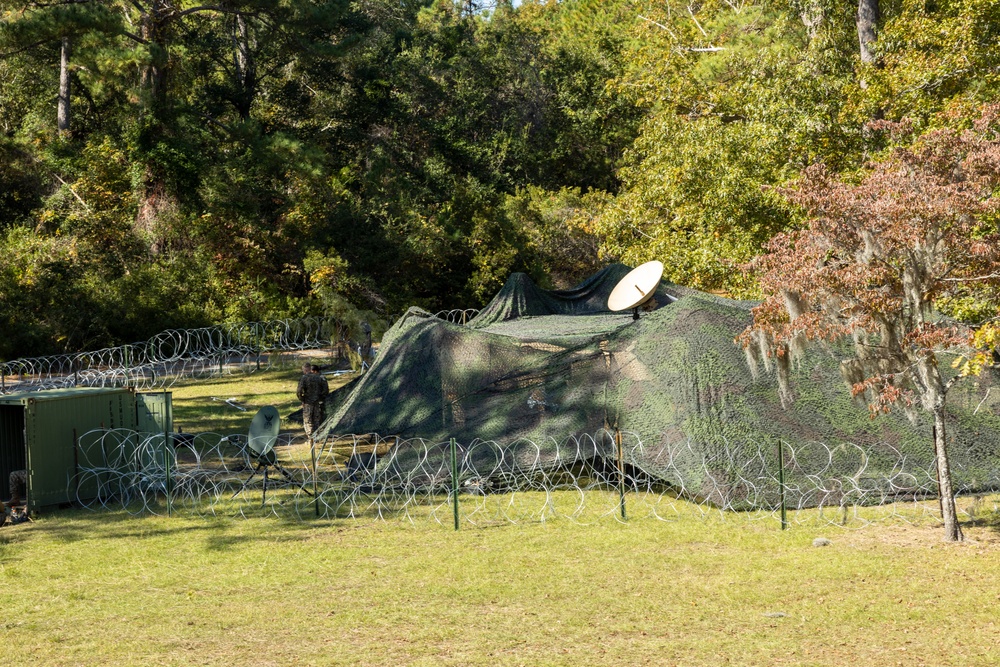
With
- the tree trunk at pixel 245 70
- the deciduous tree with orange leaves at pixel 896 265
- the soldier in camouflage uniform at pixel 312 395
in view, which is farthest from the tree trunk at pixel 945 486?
the tree trunk at pixel 245 70

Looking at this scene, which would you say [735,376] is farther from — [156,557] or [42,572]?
[42,572]

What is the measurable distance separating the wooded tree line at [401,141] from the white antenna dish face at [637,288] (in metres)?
3.25

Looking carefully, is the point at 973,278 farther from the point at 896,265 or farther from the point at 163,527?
the point at 163,527

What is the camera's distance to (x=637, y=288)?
17.2 m

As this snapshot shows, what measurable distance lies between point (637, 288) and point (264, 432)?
6.46 m

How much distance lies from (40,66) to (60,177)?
3999mm

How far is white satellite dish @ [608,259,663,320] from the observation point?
17047mm

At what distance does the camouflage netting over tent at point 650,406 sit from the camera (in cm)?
1416

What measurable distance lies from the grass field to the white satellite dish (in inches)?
180

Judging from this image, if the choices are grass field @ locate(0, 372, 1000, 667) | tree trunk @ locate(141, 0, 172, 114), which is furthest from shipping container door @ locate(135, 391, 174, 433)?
tree trunk @ locate(141, 0, 172, 114)

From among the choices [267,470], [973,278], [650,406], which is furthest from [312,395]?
[973,278]

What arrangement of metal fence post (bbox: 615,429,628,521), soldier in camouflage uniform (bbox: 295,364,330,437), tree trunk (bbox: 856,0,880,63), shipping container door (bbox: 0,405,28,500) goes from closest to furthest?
1. metal fence post (bbox: 615,429,628,521)
2. shipping container door (bbox: 0,405,28,500)
3. soldier in camouflage uniform (bbox: 295,364,330,437)
4. tree trunk (bbox: 856,0,880,63)

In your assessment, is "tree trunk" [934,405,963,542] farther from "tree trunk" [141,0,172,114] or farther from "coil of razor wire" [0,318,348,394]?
"tree trunk" [141,0,172,114]

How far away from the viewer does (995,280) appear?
11805mm
